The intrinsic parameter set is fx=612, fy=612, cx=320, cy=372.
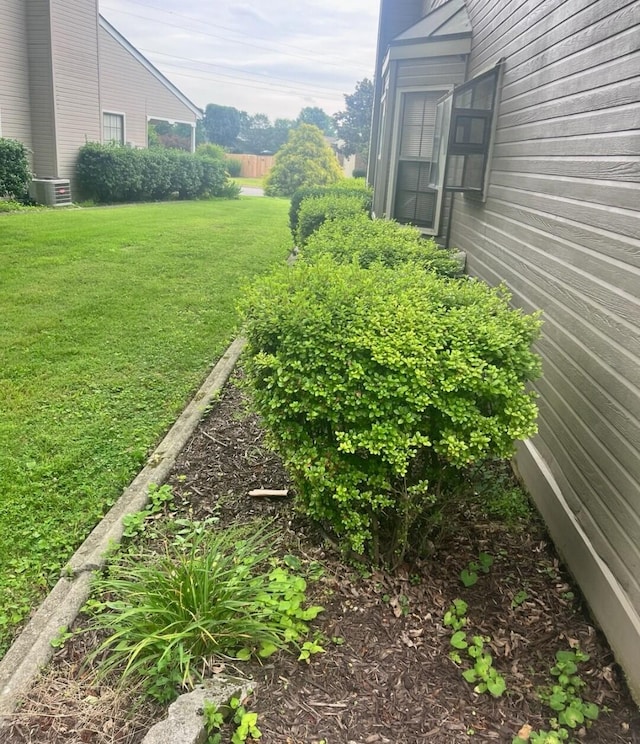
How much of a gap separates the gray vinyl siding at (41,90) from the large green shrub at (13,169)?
165 cm

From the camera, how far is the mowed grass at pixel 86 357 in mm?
3176

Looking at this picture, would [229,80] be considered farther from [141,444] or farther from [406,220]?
[141,444]

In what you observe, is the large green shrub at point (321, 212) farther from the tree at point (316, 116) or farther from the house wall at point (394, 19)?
the tree at point (316, 116)

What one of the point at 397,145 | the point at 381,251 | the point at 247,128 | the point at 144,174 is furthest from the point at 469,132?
the point at 247,128

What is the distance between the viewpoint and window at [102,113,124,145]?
19047 millimetres

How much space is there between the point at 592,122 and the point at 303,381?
6.46ft

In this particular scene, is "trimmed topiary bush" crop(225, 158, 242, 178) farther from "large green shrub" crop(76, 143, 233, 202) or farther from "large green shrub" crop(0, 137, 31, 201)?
"large green shrub" crop(0, 137, 31, 201)

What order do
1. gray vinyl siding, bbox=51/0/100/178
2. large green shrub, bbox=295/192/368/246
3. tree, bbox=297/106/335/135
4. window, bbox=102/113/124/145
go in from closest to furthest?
large green shrub, bbox=295/192/368/246
gray vinyl siding, bbox=51/0/100/178
window, bbox=102/113/124/145
tree, bbox=297/106/335/135

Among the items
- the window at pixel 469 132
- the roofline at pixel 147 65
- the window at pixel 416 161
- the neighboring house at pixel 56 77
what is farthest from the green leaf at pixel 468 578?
the roofline at pixel 147 65

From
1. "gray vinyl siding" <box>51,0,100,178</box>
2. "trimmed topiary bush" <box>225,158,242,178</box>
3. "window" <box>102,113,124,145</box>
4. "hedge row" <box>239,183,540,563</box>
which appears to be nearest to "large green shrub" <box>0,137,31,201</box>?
"gray vinyl siding" <box>51,0,100,178</box>

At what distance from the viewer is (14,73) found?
15406 millimetres

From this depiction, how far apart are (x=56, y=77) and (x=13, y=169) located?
11.7ft

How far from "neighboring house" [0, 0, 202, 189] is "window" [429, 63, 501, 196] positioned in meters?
13.3

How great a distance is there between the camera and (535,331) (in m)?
2.86
